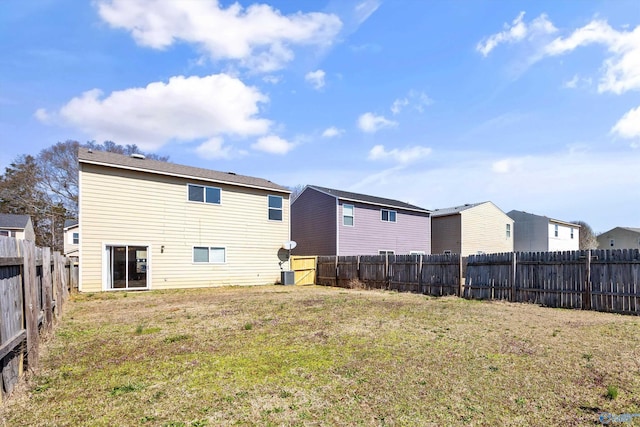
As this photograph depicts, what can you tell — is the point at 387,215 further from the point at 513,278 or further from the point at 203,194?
the point at 513,278

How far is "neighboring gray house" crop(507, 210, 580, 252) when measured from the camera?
30.6 m

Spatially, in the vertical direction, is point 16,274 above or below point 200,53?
below

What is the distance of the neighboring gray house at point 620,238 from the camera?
42.5 meters

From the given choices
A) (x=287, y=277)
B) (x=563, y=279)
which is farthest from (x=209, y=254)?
(x=563, y=279)

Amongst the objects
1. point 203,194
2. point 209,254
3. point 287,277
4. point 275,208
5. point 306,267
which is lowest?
point 287,277

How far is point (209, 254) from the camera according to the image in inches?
658

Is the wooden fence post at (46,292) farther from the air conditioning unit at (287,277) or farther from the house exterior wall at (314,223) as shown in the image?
the house exterior wall at (314,223)

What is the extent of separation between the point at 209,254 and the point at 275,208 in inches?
168

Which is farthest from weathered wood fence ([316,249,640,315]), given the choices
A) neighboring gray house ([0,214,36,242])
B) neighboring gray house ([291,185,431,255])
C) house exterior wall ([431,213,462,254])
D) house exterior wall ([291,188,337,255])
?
neighboring gray house ([0,214,36,242])

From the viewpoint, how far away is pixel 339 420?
2.97m

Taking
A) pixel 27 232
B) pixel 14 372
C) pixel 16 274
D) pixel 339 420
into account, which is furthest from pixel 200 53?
pixel 27 232

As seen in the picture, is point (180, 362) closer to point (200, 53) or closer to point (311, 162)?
point (200, 53)

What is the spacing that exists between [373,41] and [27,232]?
29.6 metres

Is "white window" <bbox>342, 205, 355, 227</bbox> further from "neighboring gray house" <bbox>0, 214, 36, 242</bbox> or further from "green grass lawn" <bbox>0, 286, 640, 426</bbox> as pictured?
"neighboring gray house" <bbox>0, 214, 36, 242</bbox>
